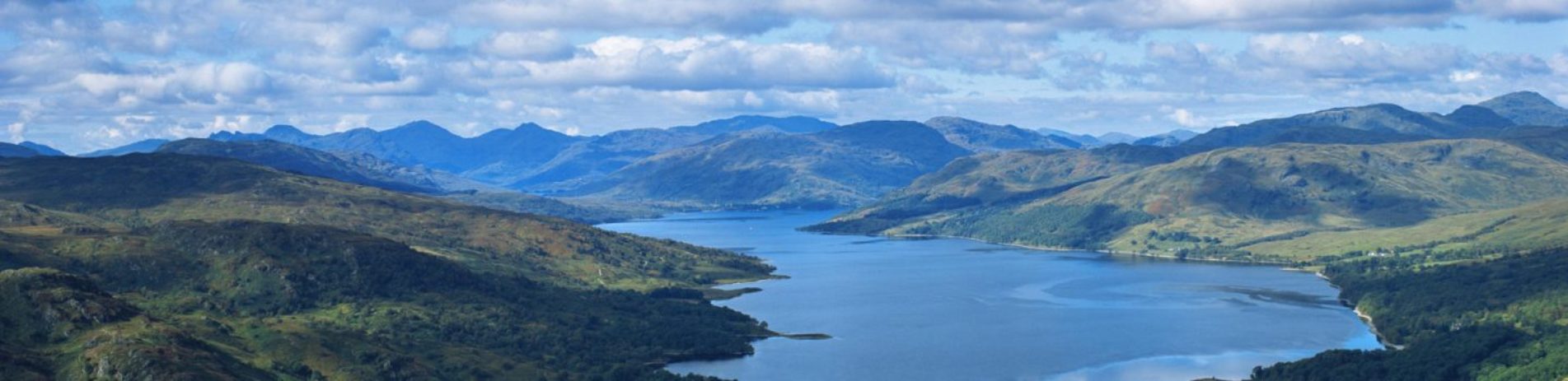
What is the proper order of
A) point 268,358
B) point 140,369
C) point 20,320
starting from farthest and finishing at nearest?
point 268,358
point 20,320
point 140,369

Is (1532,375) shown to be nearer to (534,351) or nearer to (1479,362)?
(1479,362)

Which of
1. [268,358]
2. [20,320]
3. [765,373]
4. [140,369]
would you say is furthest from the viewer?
[765,373]

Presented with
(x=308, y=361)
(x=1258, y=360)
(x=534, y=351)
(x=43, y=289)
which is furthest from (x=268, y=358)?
(x=1258, y=360)

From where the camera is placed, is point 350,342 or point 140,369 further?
point 350,342

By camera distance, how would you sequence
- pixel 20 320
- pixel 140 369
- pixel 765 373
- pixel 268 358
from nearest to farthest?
pixel 140 369 → pixel 20 320 → pixel 268 358 → pixel 765 373

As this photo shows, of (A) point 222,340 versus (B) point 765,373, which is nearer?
(A) point 222,340

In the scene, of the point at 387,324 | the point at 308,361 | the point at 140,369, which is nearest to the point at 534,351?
the point at 387,324

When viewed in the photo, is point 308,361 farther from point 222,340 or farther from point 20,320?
point 20,320

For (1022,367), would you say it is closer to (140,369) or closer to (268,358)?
(268,358)

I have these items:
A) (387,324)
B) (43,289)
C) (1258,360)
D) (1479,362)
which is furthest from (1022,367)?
(43,289)
